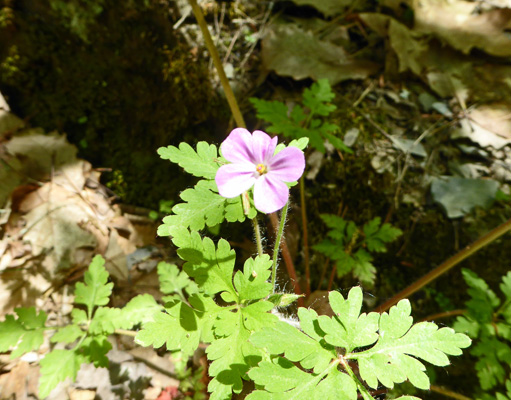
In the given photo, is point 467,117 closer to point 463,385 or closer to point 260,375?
point 463,385

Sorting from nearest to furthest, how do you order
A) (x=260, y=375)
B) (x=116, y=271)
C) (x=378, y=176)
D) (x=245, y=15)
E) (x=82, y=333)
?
(x=260, y=375)
(x=82, y=333)
(x=378, y=176)
(x=116, y=271)
(x=245, y=15)

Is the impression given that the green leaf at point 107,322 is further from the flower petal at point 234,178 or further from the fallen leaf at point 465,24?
the fallen leaf at point 465,24

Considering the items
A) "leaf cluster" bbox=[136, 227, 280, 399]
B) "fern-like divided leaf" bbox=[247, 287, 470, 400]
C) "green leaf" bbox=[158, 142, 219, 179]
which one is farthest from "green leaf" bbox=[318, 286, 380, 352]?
"green leaf" bbox=[158, 142, 219, 179]

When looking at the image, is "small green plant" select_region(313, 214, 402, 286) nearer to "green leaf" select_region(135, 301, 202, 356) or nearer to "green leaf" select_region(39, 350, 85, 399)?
"green leaf" select_region(135, 301, 202, 356)

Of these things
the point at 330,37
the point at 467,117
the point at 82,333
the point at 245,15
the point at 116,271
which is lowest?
the point at 116,271

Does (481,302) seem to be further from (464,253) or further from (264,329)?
(264,329)

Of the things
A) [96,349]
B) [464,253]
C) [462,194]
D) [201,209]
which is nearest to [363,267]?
[464,253]

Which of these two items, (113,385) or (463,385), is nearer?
(463,385)

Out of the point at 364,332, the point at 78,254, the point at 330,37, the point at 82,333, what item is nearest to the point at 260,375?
the point at 364,332
